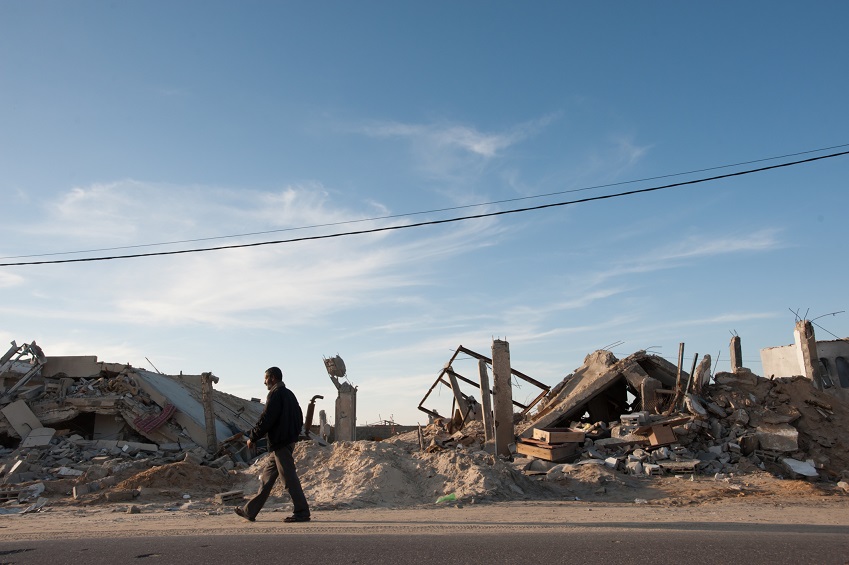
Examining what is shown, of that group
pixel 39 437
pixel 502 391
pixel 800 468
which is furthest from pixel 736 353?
pixel 39 437

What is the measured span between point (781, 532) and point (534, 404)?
1178cm

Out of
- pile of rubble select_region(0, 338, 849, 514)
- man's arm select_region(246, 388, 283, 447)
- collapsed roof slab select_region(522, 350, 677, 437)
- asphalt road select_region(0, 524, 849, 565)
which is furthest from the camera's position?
collapsed roof slab select_region(522, 350, 677, 437)

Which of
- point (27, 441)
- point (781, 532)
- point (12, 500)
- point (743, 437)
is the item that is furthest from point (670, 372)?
point (27, 441)

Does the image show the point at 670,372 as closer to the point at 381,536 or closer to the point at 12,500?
the point at 381,536

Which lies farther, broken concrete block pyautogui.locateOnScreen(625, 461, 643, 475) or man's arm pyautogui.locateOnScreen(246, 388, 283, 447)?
broken concrete block pyautogui.locateOnScreen(625, 461, 643, 475)

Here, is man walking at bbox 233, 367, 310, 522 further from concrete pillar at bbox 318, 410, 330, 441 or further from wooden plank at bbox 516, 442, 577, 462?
concrete pillar at bbox 318, 410, 330, 441

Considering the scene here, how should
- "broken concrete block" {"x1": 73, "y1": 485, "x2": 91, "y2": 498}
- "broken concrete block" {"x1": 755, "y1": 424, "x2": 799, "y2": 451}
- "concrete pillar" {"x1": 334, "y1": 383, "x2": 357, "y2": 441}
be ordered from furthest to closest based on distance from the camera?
→ 1. "concrete pillar" {"x1": 334, "y1": 383, "x2": 357, "y2": 441}
2. "broken concrete block" {"x1": 755, "y1": 424, "x2": 799, "y2": 451}
3. "broken concrete block" {"x1": 73, "y1": 485, "x2": 91, "y2": 498}

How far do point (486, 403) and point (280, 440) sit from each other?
7.09 m

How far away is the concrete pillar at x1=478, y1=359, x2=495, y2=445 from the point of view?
1430 centimetres

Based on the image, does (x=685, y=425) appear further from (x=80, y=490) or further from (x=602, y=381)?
(x=80, y=490)

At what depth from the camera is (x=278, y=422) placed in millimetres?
7996

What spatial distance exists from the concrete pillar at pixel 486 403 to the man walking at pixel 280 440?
22.0 ft

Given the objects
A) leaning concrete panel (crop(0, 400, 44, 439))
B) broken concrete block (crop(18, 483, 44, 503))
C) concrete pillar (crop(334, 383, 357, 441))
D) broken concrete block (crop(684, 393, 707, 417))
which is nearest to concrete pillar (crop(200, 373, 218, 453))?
concrete pillar (crop(334, 383, 357, 441))

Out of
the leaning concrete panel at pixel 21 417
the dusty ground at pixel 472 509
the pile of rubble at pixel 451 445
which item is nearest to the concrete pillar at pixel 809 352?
the pile of rubble at pixel 451 445
